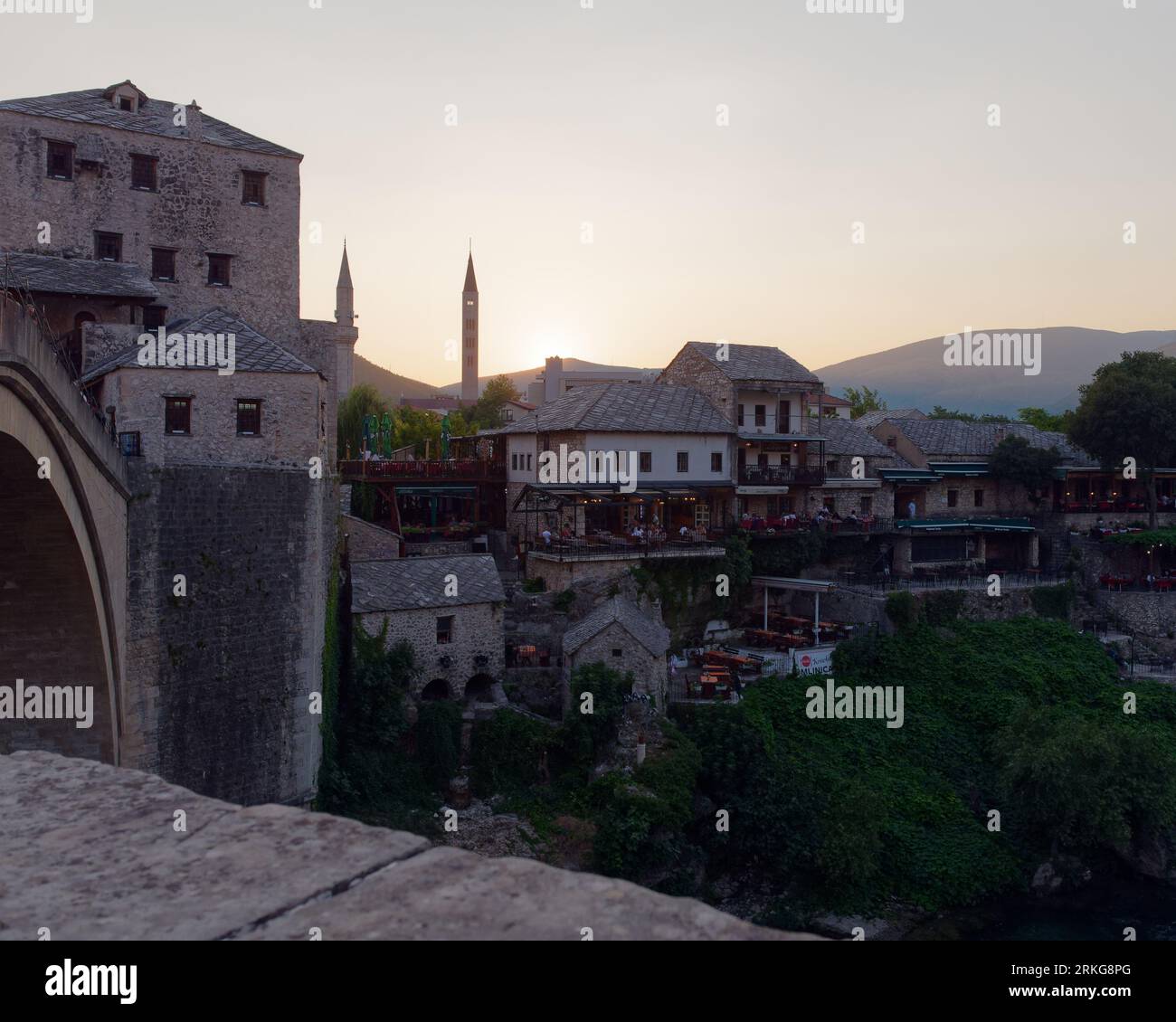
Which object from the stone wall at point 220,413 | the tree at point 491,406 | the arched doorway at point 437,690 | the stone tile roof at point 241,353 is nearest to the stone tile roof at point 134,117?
the stone tile roof at point 241,353

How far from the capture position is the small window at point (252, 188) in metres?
28.7

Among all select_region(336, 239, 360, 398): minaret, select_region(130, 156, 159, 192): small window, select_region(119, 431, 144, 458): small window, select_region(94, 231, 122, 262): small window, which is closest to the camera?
select_region(119, 431, 144, 458): small window

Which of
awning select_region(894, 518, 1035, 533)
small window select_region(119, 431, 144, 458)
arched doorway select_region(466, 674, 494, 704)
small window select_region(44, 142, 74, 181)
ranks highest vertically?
small window select_region(44, 142, 74, 181)

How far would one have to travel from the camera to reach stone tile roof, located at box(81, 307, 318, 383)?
20859mm

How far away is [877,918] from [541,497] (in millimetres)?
17862

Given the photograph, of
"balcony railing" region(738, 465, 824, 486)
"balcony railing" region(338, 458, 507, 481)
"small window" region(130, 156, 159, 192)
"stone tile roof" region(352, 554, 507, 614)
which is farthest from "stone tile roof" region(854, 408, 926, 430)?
"small window" region(130, 156, 159, 192)

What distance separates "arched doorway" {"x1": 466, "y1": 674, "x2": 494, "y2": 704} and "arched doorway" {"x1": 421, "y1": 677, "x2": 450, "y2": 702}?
0.72 m

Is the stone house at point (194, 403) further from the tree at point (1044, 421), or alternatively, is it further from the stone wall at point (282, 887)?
the tree at point (1044, 421)

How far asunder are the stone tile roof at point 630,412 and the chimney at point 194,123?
15525 mm

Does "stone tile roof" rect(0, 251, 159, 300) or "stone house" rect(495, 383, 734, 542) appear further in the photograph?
"stone house" rect(495, 383, 734, 542)

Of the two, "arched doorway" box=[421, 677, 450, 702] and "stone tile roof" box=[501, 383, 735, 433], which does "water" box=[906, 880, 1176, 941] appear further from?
"stone tile roof" box=[501, 383, 735, 433]

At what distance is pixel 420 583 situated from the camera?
94.0 feet

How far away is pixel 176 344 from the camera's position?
811 inches
